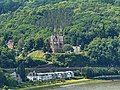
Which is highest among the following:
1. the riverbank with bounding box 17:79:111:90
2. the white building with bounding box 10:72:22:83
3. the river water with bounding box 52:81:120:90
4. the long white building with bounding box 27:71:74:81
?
the white building with bounding box 10:72:22:83

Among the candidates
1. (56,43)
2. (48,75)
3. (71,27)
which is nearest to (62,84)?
(48,75)

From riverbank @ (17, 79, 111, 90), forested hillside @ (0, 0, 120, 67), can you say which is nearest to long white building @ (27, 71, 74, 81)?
riverbank @ (17, 79, 111, 90)

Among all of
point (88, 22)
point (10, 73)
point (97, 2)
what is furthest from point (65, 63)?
point (97, 2)

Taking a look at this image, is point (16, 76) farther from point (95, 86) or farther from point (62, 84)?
point (95, 86)

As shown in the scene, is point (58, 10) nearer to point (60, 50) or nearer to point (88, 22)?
point (88, 22)

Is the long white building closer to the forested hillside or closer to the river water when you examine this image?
the river water

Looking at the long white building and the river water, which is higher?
the long white building
